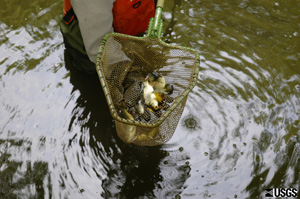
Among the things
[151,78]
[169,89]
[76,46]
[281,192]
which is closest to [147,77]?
[151,78]

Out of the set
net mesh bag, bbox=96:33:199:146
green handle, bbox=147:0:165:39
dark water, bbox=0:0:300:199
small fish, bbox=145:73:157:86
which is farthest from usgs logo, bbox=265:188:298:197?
green handle, bbox=147:0:165:39

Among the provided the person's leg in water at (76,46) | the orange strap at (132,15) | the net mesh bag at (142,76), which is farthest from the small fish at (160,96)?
the person's leg in water at (76,46)

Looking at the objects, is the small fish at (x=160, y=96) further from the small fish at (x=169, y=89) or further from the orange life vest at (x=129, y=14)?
the orange life vest at (x=129, y=14)

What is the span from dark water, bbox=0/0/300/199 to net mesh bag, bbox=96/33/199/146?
0.26m

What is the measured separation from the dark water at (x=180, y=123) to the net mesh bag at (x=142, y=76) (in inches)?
10.1

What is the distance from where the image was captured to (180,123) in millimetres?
2150

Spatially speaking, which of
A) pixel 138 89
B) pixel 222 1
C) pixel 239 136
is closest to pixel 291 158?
pixel 239 136

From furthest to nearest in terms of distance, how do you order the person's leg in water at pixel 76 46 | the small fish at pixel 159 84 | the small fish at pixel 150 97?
the person's leg in water at pixel 76 46 → the small fish at pixel 159 84 → the small fish at pixel 150 97

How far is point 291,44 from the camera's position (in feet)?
8.77

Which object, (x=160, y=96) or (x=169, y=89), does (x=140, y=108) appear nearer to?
(x=160, y=96)

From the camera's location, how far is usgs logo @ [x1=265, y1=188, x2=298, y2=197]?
1.84 m

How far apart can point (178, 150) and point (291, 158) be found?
0.70 meters

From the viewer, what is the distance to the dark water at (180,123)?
1.89 metres

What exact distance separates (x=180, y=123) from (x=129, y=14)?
0.79 meters
